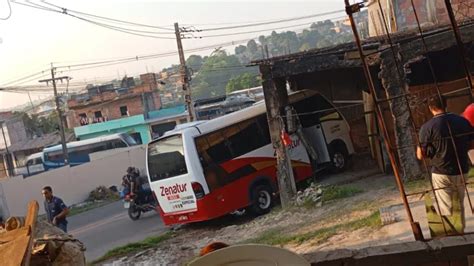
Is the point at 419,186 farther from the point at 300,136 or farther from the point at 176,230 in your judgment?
the point at 176,230

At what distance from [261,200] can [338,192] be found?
199cm

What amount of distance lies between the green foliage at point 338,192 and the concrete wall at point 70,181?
13.7m

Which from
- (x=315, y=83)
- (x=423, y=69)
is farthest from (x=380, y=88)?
(x=315, y=83)

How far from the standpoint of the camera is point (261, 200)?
12352mm

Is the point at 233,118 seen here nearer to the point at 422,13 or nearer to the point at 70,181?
the point at 422,13

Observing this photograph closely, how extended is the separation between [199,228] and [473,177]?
606 centimetres

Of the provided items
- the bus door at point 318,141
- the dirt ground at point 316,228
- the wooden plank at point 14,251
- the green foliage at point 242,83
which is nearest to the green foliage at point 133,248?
the dirt ground at point 316,228

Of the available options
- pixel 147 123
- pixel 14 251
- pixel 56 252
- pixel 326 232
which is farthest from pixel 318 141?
pixel 147 123

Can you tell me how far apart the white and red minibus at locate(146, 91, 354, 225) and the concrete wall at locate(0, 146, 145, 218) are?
36.3ft

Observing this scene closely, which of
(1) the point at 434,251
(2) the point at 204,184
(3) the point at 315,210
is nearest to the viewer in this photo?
(1) the point at 434,251

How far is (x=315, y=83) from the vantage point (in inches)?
544

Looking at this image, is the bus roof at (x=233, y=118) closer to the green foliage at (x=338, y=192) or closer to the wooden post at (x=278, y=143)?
the wooden post at (x=278, y=143)

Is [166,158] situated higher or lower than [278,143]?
higher

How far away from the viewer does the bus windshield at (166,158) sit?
37.9 ft
